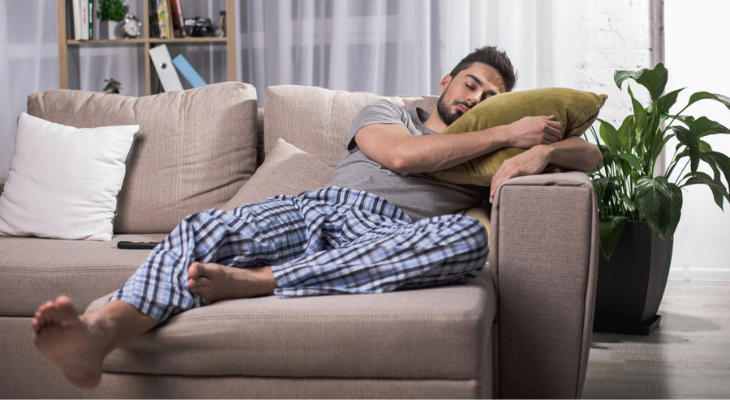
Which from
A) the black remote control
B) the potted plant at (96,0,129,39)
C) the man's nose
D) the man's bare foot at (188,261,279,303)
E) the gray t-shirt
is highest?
the potted plant at (96,0,129,39)

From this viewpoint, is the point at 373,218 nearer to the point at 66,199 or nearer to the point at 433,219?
the point at 433,219

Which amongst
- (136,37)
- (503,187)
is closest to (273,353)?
(503,187)

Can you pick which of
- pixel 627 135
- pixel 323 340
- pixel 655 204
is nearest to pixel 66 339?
pixel 323 340

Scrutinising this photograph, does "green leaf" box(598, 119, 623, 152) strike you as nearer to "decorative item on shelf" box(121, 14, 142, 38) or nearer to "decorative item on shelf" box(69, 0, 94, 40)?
"decorative item on shelf" box(121, 14, 142, 38)

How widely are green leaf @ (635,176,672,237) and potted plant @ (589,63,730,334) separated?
11 mm

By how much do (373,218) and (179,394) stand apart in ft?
1.86

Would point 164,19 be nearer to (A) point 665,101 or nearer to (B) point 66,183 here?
(B) point 66,183

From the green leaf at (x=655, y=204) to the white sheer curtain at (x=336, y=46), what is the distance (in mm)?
1208

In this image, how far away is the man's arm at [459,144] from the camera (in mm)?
1488

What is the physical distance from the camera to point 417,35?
3.04 meters

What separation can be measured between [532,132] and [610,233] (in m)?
0.59

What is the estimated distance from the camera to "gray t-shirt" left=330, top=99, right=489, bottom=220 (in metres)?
1.55

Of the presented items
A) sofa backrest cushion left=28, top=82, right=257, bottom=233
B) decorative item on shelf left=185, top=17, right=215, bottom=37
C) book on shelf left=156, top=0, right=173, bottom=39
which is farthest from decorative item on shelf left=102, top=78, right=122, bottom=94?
sofa backrest cushion left=28, top=82, right=257, bottom=233

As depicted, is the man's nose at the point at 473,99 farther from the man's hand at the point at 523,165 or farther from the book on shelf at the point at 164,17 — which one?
the book on shelf at the point at 164,17
